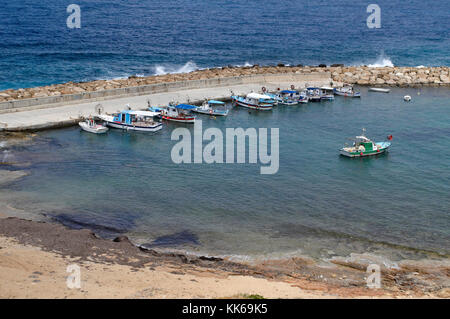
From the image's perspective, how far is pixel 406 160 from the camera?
5188 cm

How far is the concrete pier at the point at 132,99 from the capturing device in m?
57.1

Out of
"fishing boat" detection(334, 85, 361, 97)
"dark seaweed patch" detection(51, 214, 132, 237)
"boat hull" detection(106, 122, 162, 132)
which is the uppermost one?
"fishing boat" detection(334, 85, 361, 97)

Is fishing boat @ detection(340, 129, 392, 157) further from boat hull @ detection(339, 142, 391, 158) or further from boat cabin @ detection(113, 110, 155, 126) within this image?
boat cabin @ detection(113, 110, 155, 126)

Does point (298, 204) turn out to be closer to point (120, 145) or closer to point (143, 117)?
point (120, 145)

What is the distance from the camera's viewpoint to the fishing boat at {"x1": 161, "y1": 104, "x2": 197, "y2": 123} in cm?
6274

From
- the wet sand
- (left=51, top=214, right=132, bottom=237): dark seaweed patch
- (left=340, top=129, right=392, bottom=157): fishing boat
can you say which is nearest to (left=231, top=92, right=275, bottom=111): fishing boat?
(left=340, top=129, right=392, bottom=157): fishing boat

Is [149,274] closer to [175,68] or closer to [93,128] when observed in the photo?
[93,128]

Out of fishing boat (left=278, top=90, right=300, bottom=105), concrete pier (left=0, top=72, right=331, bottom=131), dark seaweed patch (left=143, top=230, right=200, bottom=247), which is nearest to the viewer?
dark seaweed patch (left=143, top=230, right=200, bottom=247)

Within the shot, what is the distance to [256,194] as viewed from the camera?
42.0 metres

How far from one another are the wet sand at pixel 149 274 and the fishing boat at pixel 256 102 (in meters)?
41.3

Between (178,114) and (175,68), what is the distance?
41826mm

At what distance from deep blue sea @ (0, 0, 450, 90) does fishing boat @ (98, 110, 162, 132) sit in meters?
30.5

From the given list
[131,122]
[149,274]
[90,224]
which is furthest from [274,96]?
[149,274]

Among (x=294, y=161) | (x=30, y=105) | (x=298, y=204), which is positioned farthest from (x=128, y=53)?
(x=298, y=204)
